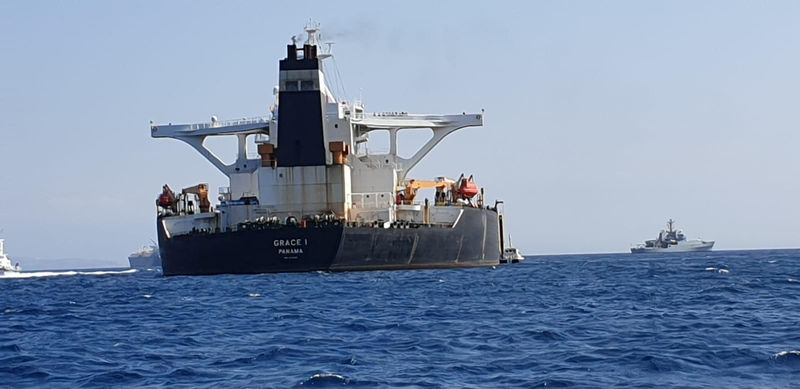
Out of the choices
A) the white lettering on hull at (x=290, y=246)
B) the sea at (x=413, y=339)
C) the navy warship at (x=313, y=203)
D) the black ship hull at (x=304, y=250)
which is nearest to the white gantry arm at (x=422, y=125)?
the navy warship at (x=313, y=203)

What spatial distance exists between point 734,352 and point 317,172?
4198 centimetres

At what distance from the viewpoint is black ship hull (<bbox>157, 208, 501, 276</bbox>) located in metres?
56.2

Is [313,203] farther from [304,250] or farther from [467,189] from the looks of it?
[467,189]

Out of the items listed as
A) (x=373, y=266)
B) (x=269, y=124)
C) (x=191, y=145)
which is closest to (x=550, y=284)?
(x=373, y=266)

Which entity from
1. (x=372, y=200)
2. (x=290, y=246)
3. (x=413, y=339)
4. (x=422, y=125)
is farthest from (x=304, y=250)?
(x=413, y=339)

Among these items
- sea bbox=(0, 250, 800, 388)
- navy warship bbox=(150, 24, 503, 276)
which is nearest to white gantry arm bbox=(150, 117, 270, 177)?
navy warship bbox=(150, 24, 503, 276)

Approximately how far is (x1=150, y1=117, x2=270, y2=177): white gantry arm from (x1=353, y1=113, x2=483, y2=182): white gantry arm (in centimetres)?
700

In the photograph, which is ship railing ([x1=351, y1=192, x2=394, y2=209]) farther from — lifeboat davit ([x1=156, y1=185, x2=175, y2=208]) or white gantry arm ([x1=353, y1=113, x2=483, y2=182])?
lifeboat davit ([x1=156, y1=185, x2=175, y2=208])

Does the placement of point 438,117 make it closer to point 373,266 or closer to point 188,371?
point 373,266

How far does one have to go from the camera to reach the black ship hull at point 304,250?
56188mm

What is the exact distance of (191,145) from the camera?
70.8 metres

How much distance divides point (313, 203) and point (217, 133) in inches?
435

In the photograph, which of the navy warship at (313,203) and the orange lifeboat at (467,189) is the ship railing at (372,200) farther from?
the orange lifeboat at (467,189)

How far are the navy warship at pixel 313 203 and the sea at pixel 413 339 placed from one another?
54.2 ft
